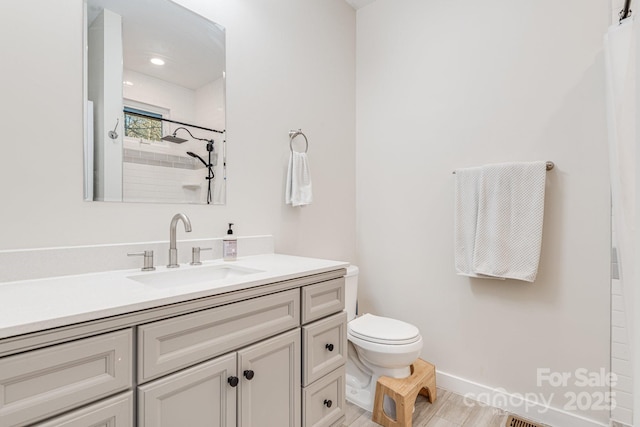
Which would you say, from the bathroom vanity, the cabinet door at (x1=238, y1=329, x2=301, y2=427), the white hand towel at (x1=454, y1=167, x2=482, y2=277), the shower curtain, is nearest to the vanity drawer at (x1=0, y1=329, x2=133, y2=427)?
the bathroom vanity

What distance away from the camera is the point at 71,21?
1121 millimetres

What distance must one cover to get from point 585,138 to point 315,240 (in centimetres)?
152

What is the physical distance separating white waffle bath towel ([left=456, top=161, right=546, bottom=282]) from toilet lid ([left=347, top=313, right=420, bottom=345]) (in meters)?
0.48

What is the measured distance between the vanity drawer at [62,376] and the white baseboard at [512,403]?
1.82 m

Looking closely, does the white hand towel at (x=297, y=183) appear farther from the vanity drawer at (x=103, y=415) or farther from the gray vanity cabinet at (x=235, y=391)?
Result: the vanity drawer at (x=103, y=415)

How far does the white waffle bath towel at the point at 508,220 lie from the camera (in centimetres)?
161

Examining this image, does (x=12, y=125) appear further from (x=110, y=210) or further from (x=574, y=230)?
(x=574, y=230)

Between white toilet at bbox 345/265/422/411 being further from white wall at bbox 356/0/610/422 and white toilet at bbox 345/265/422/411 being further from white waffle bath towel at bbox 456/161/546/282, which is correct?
white waffle bath towel at bbox 456/161/546/282

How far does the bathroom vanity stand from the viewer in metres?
0.65

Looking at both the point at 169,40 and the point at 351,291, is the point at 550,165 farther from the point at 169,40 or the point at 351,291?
the point at 169,40

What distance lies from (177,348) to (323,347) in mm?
618

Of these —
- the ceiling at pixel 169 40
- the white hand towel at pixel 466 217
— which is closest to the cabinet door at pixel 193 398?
the ceiling at pixel 169 40

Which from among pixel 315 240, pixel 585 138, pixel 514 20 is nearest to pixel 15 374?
pixel 315 240

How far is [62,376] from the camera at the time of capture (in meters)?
0.66
